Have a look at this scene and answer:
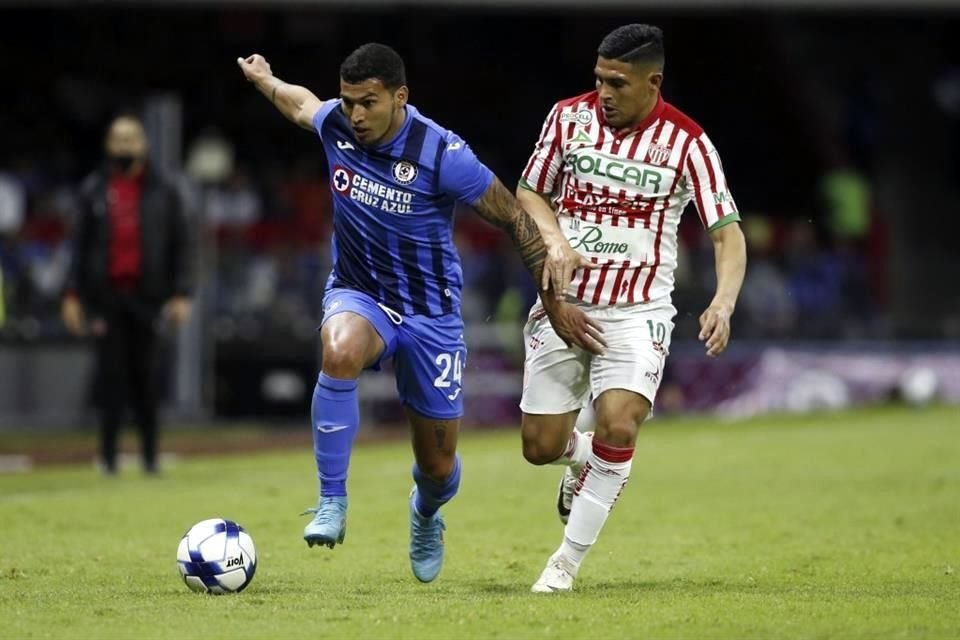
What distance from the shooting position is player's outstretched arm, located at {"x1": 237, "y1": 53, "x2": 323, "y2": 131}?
8.27 meters

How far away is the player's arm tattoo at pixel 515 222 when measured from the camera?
7.78 m

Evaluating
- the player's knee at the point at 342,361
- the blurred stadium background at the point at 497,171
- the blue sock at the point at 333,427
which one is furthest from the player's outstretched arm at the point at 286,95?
the blurred stadium background at the point at 497,171

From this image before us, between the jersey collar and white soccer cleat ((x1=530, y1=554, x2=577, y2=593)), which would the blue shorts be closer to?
white soccer cleat ((x1=530, y1=554, x2=577, y2=593))

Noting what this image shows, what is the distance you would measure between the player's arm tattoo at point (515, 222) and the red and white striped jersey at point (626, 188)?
38 cm

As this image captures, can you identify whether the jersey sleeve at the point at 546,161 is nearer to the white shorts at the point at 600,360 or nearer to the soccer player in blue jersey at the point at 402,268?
the soccer player in blue jersey at the point at 402,268

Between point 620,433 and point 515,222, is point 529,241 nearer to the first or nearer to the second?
point 515,222

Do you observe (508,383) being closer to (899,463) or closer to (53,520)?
(899,463)

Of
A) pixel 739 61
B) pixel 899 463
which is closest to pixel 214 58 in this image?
pixel 739 61

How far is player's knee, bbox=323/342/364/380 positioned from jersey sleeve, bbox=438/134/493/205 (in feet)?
2.72

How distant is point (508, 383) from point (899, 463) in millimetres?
6465

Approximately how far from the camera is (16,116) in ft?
87.9

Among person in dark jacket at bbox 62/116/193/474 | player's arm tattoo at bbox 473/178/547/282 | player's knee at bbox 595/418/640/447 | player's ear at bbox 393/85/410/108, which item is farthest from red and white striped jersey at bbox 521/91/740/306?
person in dark jacket at bbox 62/116/193/474

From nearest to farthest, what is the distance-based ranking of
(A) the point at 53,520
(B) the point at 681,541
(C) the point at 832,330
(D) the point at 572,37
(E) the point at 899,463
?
(B) the point at 681,541
(A) the point at 53,520
(E) the point at 899,463
(C) the point at 832,330
(D) the point at 572,37

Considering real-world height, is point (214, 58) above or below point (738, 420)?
above
